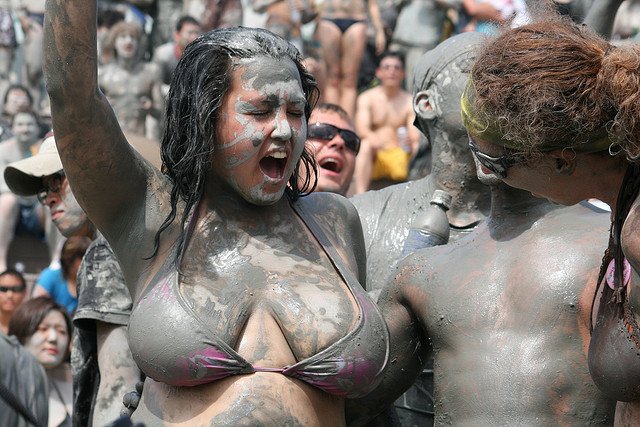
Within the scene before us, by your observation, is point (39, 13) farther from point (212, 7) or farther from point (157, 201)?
point (157, 201)

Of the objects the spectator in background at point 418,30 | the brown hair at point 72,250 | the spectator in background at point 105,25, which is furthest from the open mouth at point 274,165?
the spectator in background at point 105,25

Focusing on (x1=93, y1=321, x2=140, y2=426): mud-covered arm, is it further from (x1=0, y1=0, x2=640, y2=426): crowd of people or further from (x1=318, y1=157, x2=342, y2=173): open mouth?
(x1=318, y1=157, x2=342, y2=173): open mouth

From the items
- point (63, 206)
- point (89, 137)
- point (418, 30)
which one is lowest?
point (418, 30)

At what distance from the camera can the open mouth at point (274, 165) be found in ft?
11.7

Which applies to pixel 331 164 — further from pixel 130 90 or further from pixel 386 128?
pixel 130 90

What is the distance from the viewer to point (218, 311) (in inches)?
135

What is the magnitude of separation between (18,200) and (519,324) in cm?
647

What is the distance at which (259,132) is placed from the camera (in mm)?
3529

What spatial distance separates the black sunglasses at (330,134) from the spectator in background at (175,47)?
159 inches

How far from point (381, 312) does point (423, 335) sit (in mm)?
252

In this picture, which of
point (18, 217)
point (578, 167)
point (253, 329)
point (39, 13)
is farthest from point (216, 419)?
point (39, 13)

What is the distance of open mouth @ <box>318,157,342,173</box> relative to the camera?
19.5 ft

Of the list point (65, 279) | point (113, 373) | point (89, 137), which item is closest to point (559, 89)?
point (89, 137)

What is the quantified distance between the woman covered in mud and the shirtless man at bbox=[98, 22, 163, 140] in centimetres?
640
